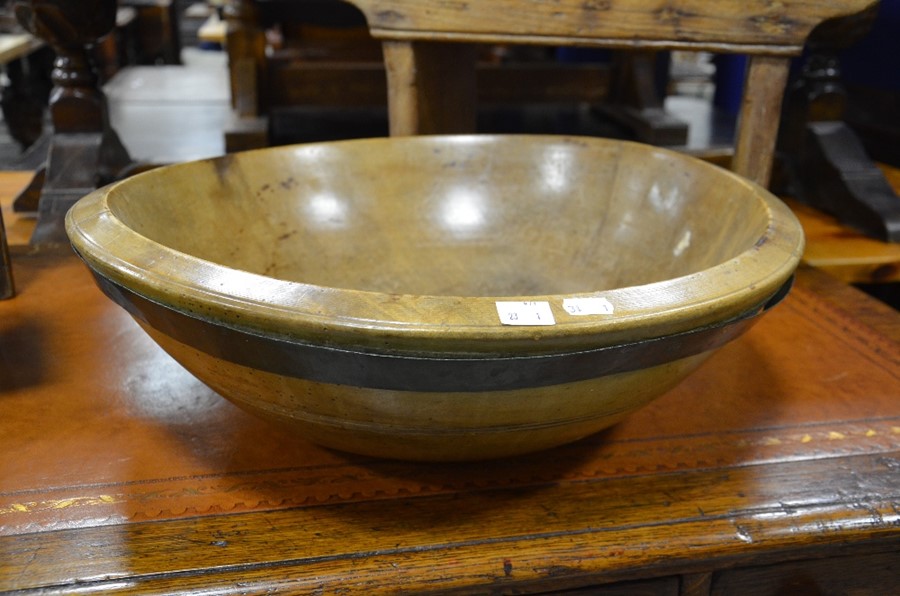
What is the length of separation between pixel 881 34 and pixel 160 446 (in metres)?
1.95

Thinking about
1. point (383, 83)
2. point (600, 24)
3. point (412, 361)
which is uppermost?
point (600, 24)

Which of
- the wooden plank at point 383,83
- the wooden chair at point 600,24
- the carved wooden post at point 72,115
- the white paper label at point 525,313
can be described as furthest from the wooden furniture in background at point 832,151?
the carved wooden post at point 72,115

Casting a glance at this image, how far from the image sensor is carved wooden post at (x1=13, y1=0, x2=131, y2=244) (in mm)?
1288

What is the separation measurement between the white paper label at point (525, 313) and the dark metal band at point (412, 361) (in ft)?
0.09

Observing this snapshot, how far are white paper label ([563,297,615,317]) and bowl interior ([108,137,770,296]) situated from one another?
1.27 feet

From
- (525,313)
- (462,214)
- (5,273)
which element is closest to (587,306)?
(525,313)

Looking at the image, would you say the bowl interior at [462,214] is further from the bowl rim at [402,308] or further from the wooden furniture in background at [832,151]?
the wooden furniture in background at [832,151]

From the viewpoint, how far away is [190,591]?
56cm

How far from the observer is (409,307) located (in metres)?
0.49

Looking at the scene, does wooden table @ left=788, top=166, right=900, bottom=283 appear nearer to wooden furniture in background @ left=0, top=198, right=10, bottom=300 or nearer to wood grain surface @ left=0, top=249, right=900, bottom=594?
wood grain surface @ left=0, top=249, right=900, bottom=594

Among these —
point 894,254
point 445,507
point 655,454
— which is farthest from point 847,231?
point 445,507

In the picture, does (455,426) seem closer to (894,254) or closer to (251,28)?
(894,254)

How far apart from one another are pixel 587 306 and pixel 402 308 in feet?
0.38

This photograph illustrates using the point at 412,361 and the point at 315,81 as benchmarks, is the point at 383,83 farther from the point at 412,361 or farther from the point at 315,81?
the point at 412,361
